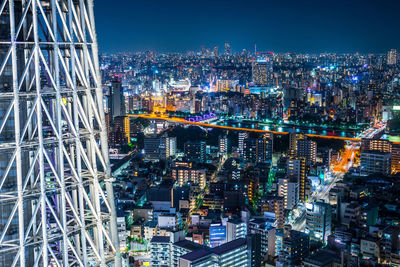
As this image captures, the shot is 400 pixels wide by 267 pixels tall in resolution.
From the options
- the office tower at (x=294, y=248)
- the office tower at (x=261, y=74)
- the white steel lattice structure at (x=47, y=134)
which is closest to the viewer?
the white steel lattice structure at (x=47, y=134)

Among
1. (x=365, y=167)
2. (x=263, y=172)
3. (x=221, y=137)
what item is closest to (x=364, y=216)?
(x=263, y=172)

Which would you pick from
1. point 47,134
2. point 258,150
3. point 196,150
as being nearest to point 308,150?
point 258,150

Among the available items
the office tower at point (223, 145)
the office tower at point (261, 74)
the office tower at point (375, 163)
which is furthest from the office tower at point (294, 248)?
the office tower at point (261, 74)

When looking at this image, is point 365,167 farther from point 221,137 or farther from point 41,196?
point 41,196

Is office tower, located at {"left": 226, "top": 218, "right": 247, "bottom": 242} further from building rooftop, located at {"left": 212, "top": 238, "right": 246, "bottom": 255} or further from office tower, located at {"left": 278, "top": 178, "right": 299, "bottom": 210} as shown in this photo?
office tower, located at {"left": 278, "top": 178, "right": 299, "bottom": 210}

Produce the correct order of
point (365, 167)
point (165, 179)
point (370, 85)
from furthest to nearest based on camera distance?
1. point (370, 85)
2. point (365, 167)
3. point (165, 179)

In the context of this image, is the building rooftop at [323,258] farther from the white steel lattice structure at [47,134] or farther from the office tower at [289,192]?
the white steel lattice structure at [47,134]
